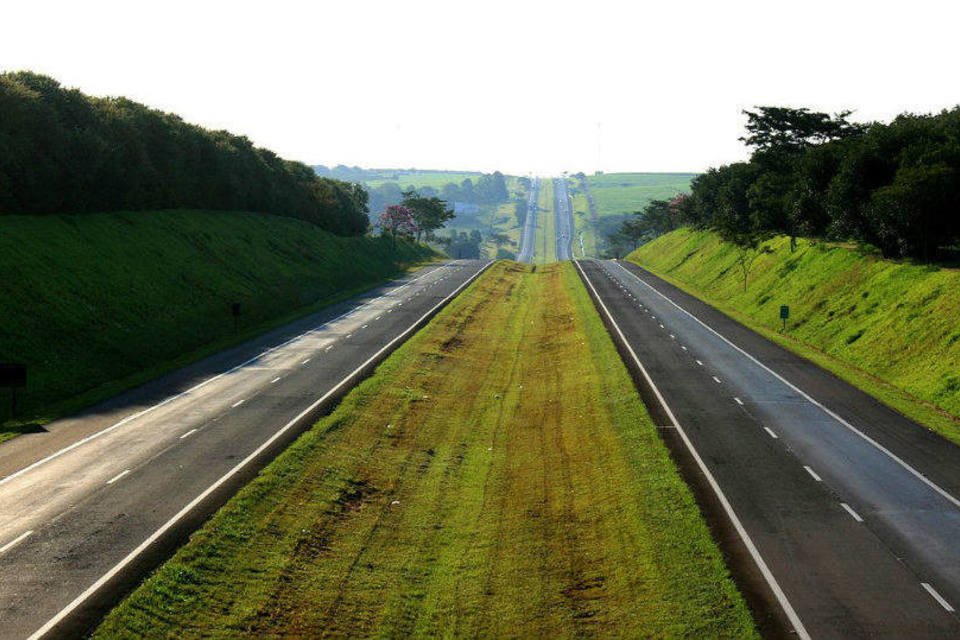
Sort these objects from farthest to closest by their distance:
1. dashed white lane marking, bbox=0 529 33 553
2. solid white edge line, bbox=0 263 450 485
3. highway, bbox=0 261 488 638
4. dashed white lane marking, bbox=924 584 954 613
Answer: solid white edge line, bbox=0 263 450 485, dashed white lane marking, bbox=0 529 33 553, highway, bbox=0 261 488 638, dashed white lane marking, bbox=924 584 954 613

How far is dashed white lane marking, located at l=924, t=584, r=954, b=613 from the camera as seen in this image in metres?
16.3

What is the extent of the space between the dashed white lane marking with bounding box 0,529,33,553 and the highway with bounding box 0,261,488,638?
49 millimetres

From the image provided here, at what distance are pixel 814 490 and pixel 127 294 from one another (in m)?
39.6

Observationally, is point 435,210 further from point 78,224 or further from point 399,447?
point 399,447

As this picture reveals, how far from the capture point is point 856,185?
182 ft

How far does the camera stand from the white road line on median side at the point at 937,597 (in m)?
16.3

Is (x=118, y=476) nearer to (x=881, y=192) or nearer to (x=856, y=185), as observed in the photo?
(x=881, y=192)

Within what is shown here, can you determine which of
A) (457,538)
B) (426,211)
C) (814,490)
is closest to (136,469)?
(457,538)

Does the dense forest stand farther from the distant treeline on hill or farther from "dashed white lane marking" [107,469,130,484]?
the distant treeline on hill

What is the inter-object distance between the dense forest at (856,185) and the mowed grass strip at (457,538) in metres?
24.2

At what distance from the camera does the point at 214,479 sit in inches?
957

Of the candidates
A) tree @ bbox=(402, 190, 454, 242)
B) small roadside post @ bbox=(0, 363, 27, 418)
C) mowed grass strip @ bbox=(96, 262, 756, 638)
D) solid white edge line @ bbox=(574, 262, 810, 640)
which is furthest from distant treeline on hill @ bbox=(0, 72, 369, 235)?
tree @ bbox=(402, 190, 454, 242)

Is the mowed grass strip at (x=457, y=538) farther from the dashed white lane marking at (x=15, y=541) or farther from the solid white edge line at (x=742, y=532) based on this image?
the dashed white lane marking at (x=15, y=541)

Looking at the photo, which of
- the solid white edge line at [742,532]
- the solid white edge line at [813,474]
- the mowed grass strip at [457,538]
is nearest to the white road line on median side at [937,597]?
the solid white edge line at [742,532]
